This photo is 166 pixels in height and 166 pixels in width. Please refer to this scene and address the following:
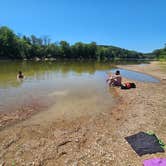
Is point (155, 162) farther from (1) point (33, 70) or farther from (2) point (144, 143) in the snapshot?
(1) point (33, 70)

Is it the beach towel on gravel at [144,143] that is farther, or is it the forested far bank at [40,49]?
the forested far bank at [40,49]

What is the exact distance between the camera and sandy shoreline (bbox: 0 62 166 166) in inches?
196

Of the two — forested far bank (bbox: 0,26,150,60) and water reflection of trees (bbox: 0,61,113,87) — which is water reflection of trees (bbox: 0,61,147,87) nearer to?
water reflection of trees (bbox: 0,61,113,87)

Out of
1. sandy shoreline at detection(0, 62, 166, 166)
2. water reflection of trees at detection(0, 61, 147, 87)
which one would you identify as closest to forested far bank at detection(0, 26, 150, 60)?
water reflection of trees at detection(0, 61, 147, 87)

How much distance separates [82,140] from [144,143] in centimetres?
203

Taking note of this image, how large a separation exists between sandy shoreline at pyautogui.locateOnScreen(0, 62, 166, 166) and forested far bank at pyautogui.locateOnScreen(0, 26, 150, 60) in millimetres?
75737

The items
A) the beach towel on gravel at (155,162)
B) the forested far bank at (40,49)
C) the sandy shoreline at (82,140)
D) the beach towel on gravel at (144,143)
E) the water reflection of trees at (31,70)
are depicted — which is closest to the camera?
the beach towel on gravel at (155,162)

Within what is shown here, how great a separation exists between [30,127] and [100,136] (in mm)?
2834

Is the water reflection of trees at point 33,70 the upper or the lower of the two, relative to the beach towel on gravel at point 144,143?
lower

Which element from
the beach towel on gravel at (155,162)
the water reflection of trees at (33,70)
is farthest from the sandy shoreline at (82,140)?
Result: the water reflection of trees at (33,70)

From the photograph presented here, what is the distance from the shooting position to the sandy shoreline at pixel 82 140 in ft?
16.3

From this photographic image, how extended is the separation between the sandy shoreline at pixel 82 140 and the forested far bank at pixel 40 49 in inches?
2982

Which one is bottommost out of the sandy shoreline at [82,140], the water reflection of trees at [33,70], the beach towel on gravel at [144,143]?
→ the water reflection of trees at [33,70]

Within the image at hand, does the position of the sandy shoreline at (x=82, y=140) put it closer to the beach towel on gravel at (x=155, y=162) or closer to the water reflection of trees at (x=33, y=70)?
the beach towel on gravel at (x=155, y=162)
